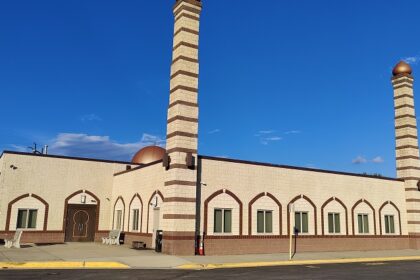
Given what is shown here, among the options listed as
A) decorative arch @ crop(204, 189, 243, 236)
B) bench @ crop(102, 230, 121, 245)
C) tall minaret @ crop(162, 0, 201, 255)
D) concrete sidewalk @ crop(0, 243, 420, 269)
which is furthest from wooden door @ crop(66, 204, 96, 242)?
decorative arch @ crop(204, 189, 243, 236)

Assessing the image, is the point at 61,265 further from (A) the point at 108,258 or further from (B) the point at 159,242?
(B) the point at 159,242

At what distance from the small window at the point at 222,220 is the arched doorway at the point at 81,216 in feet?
38.2

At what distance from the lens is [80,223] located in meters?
30.9

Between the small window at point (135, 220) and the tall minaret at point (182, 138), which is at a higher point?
the tall minaret at point (182, 138)

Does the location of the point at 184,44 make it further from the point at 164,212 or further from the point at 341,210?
the point at 341,210

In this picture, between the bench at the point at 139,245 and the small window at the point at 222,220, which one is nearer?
the small window at the point at 222,220

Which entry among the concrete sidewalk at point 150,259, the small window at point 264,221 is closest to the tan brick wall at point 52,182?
the concrete sidewalk at point 150,259

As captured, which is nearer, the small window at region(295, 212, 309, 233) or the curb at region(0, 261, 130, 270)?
the curb at region(0, 261, 130, 270)

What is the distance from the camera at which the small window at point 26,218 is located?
94.5 ft

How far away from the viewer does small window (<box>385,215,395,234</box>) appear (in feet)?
103

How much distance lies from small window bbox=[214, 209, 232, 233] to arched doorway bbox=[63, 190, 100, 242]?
11.6 meters

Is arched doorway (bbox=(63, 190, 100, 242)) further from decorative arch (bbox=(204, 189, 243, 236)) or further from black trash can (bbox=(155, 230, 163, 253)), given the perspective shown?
decorative arch (bbox=(204, 189, 243, 236))

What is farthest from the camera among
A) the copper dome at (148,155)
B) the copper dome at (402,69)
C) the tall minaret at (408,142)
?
the copper dome at (148,155)

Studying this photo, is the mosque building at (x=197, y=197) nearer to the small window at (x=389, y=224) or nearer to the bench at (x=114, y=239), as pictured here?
the small window at (x=389, y=224)
